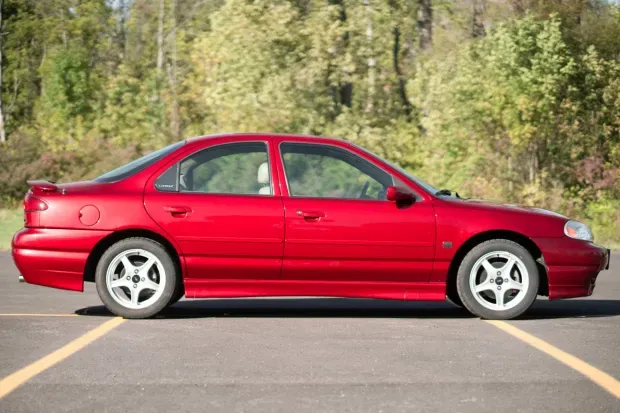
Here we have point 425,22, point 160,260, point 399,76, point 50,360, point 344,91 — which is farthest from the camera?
point 425,22

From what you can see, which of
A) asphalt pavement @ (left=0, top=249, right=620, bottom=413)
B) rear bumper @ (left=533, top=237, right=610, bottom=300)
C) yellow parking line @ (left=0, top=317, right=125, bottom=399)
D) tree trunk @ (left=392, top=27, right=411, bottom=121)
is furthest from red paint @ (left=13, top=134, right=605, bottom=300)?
tree trunk @ (left=392, top=27, right=411, bottom=121)

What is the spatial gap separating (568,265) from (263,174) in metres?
2.67

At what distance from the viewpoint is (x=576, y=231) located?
34.8 feet

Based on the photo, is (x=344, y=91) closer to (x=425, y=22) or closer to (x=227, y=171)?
(x=425, y=22)

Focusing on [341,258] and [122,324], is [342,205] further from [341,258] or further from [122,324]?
[122,324]

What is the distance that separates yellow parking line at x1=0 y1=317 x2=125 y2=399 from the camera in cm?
707

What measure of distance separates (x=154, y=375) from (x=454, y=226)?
12.1 feet

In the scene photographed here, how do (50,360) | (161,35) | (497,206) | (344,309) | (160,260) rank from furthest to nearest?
(161,35) < (344,309) < (497,206) < (160,260) < (50,360)

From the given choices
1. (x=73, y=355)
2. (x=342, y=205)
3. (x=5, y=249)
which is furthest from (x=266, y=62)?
(x=73, y=355)

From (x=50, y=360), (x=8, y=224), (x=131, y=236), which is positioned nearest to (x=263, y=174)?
(x=131, y=236)

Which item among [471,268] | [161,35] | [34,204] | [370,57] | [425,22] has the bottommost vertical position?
[471,268]

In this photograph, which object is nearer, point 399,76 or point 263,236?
point 263,236

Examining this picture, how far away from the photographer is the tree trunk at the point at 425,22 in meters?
49.3

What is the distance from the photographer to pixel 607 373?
24.7ft
